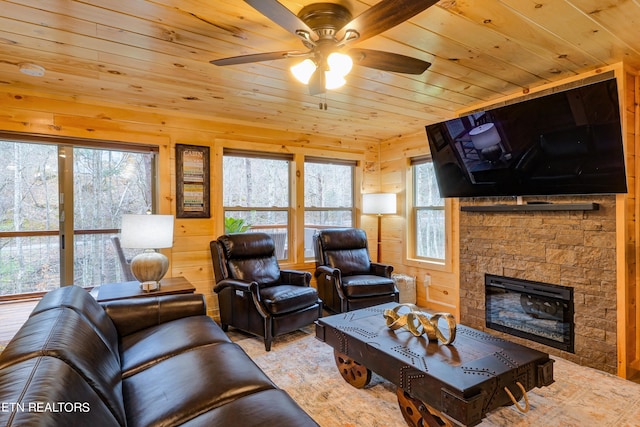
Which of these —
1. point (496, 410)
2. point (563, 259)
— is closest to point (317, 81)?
point (496, 410)

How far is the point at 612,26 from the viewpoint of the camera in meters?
2.00

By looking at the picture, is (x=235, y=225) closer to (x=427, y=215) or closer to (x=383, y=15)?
(x=427, y=215)

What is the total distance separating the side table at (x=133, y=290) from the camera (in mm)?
2656

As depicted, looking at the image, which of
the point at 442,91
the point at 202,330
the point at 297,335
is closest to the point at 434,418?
the point at 202,330

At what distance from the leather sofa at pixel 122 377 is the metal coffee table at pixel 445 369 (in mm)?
723

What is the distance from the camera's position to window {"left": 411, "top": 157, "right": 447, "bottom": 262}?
4.41 meters

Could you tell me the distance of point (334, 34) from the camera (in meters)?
1.74

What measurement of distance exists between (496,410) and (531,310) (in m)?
Result: 1.33

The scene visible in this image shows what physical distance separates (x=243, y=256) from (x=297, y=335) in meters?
0.99

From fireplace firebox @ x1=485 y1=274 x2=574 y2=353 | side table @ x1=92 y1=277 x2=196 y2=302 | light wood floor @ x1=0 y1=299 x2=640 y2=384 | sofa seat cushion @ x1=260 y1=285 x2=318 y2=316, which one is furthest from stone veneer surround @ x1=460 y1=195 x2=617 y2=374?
side table @ x1=92 y1=277 x2=196 y2=302

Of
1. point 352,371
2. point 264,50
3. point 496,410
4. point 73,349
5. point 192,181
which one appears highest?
point 264,50

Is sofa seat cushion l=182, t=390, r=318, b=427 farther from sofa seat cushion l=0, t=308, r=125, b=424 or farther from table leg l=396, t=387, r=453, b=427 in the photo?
table leg l=396, t=387, r=453, b=427

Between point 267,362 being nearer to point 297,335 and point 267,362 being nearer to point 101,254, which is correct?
point 297,335

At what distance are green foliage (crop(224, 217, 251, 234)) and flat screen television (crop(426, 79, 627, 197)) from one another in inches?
93.7
